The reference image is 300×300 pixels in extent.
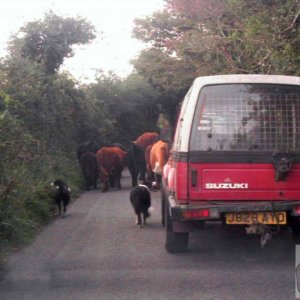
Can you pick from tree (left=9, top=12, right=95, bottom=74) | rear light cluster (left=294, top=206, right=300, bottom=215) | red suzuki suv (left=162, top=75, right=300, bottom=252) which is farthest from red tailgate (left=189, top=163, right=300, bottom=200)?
tree (left=9, top=12, right=95, bottom=74)

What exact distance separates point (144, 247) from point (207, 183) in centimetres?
190

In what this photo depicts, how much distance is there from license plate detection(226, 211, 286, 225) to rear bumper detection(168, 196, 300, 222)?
10 cm

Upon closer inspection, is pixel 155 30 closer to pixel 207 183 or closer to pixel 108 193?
pixel 108 193

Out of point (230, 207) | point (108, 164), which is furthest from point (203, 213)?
point (108, 164)

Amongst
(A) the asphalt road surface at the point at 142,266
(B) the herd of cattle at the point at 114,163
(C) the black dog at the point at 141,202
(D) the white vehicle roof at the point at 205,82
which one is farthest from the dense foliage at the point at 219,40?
(D) the white vehicle roof at the point at 205,82

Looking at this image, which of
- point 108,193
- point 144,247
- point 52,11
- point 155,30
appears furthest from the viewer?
point 155,30

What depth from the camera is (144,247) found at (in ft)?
32.9

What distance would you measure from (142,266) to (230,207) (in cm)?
128

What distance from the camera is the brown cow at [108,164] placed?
63.2 feet

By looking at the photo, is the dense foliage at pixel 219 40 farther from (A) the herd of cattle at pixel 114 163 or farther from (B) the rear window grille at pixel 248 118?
(B) the rear window grille at pixel 248 118

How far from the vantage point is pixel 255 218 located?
28.3ft

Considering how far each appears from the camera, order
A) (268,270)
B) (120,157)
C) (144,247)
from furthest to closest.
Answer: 1. (120,157)
2. (144,247)
3. (268,270)

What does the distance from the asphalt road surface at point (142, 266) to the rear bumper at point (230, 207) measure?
25.4 inches

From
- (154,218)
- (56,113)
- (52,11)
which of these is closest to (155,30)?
(52,11)
